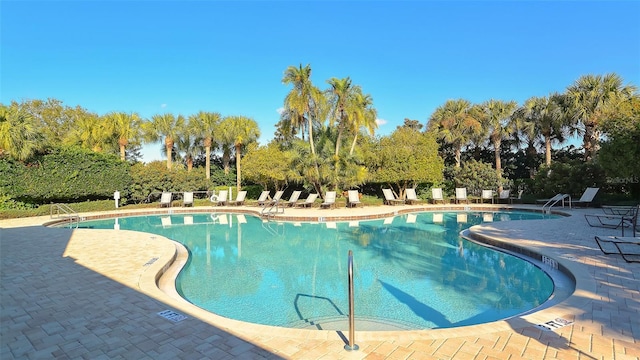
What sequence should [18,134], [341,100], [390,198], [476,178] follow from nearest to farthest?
[18,134] < [341,100] < [390,198] < [476,178]

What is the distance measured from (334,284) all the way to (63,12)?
1198 cm

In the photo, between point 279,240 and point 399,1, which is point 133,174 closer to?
point 279,240

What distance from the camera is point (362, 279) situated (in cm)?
608

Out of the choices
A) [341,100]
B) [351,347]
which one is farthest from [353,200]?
[351,347]

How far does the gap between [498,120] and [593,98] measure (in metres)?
5.46

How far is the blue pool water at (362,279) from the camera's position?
459cm

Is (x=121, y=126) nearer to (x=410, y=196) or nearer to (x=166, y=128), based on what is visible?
(x=166, y=128)

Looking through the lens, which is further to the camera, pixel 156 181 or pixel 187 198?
pixel 156 181

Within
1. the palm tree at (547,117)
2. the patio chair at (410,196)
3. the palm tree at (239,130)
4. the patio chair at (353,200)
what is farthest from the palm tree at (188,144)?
Result: the palm tree at (547,117)

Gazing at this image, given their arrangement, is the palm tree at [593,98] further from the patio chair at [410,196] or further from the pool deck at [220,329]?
the pool deck at [220,329]

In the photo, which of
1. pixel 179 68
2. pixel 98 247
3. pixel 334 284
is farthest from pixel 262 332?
pixel 179 68

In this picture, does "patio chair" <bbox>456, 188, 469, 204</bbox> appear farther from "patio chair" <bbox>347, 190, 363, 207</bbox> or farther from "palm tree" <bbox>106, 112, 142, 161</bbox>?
"palm tree" <bbox>106, 112, 142, 161</bbox>

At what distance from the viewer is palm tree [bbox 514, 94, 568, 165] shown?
18547mm

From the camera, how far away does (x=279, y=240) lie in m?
9.98
